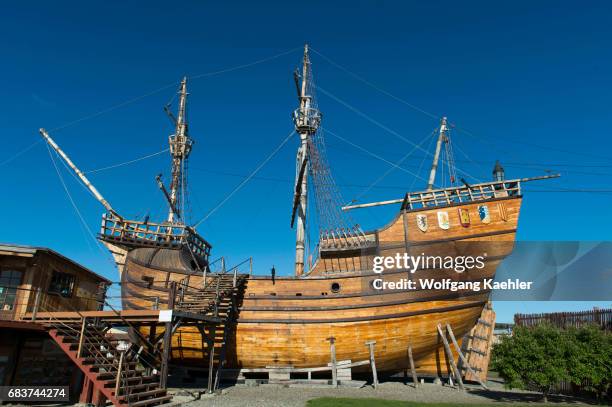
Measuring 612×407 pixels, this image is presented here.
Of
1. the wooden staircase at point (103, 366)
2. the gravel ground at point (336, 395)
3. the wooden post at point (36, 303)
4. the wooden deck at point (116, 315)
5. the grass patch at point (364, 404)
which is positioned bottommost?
the gravel ground at point (336, 395)

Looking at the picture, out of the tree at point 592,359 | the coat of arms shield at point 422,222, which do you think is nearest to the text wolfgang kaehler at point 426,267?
the coat of arms shield at point 422,222

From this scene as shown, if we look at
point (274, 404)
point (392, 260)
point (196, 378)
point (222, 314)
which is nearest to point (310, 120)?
point (392, 260)

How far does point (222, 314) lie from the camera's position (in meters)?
16.7

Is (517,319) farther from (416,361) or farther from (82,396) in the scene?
(82,396)

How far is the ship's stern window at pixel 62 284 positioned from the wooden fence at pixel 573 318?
1847 cm

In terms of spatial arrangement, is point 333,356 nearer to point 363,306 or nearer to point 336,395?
point 363,306

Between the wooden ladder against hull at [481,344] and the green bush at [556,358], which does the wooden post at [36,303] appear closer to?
the green bush at [556,358]

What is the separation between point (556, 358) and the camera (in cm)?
1373

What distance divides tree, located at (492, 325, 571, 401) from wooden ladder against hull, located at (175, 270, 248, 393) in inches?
401

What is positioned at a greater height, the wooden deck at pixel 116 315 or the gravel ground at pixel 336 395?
the wooden deck at pixel 116 315

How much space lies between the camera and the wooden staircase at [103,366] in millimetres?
10719

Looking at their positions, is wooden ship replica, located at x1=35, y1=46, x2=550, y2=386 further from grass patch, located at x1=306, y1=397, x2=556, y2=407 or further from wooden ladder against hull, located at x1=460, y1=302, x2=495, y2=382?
grass patch, located at x1=306, y1=397, x2=556, y2=407

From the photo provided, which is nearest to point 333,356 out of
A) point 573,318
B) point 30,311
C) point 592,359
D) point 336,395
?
point 336,395

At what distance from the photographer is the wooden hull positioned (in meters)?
17.3
